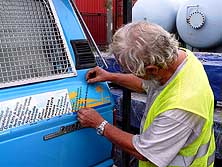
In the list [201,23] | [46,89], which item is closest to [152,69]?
[46,89]

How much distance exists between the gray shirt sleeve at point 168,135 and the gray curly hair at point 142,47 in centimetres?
24

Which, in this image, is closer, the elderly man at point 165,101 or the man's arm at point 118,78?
the elderly man at point 165,101

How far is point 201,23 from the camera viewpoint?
5.35 metres

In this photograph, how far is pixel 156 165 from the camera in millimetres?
1765

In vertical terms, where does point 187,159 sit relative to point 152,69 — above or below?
below

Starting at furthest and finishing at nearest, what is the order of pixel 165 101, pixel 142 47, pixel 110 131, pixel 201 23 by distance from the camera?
pixel 201 23 < pixel 110 131 < pixel 165 101 < pixel 142 47

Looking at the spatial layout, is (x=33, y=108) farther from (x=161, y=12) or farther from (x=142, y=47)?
(x=161, y=12)

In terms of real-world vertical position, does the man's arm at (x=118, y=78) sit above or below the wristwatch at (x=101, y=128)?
above

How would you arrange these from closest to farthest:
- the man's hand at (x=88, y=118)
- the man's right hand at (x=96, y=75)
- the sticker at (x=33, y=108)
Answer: the sticker at (x=33, y=108)
the man's hand at (x=88, y=118)
the man's right hand at (x=96, y=75)

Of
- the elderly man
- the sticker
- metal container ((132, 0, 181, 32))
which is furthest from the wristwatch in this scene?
metal container ((132, 0, 181, 32))

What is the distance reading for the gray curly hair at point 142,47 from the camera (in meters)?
1.60

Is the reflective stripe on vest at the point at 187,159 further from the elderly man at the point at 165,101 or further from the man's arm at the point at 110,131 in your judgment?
the man's arm at the point at 110,131

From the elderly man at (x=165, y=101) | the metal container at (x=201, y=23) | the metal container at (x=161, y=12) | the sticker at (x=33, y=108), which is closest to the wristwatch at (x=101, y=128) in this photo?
the elderly man at (x=165, y=101)

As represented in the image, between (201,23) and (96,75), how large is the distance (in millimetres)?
3623
